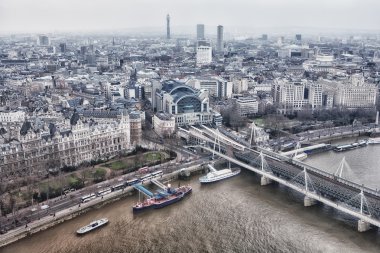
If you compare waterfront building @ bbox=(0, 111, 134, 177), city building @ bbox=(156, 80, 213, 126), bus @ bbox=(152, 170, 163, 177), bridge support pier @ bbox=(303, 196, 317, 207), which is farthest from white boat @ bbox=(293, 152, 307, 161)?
waterfront building @ bbox=(0, 111, 134, 177)

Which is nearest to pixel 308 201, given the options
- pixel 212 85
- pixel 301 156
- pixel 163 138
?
pixel 301 156

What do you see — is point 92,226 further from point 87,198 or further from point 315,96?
point 315,96

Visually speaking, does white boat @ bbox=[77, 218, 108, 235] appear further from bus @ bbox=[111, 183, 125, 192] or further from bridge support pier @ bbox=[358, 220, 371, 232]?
bridge support pier @ bbox=[358, 220, 371, 232]

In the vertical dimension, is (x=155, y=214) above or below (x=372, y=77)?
below

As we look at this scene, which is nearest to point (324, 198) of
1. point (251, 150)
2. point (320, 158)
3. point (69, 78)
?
point (251, 150)

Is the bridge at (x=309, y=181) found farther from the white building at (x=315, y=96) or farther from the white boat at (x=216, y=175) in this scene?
the white building at (x=315, y=96)

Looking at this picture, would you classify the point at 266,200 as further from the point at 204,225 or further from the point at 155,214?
the point at 155,214
